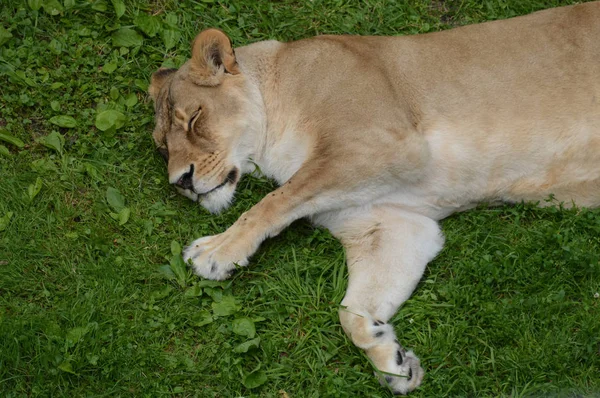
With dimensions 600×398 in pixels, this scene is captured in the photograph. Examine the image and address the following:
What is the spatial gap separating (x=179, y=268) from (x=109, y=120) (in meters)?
1.35

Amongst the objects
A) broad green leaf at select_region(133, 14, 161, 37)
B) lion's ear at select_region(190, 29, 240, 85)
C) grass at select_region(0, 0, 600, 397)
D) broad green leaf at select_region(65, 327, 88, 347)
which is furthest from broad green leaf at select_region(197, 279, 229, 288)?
broad green leaf at select_region(133, 14, 161, 37)

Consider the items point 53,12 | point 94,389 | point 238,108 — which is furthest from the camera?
point 53,12

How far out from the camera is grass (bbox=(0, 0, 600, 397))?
16.0 ft

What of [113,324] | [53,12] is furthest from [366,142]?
[53,12]

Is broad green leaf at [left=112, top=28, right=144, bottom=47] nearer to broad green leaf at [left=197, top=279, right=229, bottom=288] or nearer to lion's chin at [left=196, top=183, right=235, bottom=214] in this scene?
lion's chin at [left=196, top=183, right=235, bottom=214]

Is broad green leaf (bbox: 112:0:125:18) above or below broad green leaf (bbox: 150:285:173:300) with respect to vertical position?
above

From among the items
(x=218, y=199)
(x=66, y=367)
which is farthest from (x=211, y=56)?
(x=66, y=367)

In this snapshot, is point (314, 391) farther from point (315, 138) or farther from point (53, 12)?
point (53, 12)

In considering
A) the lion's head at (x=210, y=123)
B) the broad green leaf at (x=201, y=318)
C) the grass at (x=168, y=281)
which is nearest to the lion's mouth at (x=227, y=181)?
the lion's head at (x=210, y=123)

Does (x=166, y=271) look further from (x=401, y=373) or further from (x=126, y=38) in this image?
(x=126, y=38)

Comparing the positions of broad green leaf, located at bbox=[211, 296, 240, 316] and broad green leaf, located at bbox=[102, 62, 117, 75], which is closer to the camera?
broad green leaf, located at bbox=[211, 296, 240, 316]

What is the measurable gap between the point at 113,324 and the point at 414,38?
8.50 ft

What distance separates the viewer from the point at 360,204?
17.8 feet

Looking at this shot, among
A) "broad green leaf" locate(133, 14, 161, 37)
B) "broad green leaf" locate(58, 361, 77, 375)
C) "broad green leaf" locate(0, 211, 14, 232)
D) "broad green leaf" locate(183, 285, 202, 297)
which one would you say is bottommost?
"broad green leaf" locate(58, 361, 77, 375)
